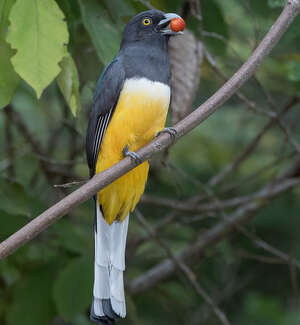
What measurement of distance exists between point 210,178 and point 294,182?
110cm

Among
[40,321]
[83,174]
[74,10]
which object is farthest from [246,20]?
[40,321]

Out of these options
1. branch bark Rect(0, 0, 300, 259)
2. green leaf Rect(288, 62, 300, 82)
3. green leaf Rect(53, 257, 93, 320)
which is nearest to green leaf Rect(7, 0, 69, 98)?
branch bark Rect(0, 0, 300, 259)

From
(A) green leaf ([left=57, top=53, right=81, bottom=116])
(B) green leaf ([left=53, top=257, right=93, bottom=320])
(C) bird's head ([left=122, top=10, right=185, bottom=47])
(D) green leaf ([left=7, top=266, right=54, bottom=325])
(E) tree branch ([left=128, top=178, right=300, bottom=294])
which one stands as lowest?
(E) tree branch ([left=128, top=178, right=300, bottom=294])

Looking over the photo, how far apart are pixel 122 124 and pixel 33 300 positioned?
143 cm

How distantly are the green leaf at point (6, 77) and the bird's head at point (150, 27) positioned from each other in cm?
101

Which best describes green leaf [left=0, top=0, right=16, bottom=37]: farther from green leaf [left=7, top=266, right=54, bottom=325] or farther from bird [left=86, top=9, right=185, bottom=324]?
green leaf [left=7, top=266, right=54, bottom=325]

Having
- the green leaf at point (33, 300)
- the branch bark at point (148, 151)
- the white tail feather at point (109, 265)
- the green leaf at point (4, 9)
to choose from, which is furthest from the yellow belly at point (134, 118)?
the green leaf at point (33, 300)

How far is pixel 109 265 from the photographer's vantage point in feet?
11.3

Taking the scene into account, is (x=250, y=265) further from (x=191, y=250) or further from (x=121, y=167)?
(x=121, y=167)

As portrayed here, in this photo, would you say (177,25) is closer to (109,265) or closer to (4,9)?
(4,9)

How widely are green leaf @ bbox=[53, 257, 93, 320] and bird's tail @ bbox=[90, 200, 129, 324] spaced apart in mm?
474

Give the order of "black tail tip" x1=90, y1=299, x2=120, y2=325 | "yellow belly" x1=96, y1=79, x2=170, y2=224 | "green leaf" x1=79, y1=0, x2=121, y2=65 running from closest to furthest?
"green leaf" x1=79, y1=0, x2=121, y2=65 → "black tail tip" x1=90, y1=299, x2=120, y2=325 → "yellow belly" x1=96, y1=79, x2=170, y2=224

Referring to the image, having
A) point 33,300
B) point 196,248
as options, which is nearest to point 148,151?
point 33,300

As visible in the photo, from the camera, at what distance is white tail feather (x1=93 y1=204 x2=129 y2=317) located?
3291 millimetres
